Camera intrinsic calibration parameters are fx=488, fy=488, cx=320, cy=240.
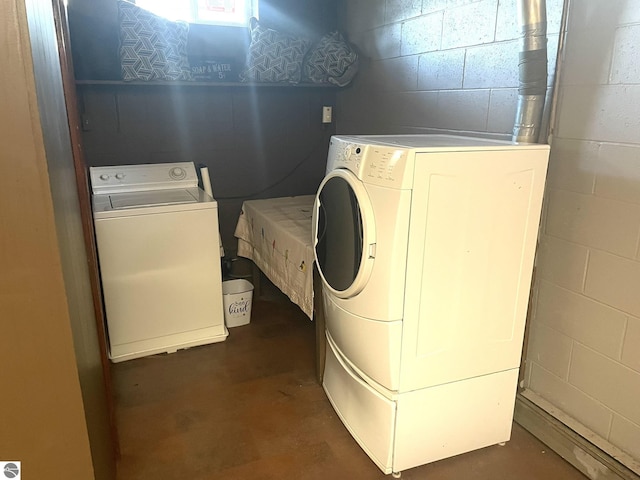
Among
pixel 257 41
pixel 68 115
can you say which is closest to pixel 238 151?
pixel 257 41

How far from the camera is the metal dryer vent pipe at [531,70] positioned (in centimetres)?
169

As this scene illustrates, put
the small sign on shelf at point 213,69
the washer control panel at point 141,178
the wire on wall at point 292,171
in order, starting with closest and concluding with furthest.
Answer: the washer control panel at point 141,178 < the small sign on shelf at point 213,69 < the wire on wall at point 292,171

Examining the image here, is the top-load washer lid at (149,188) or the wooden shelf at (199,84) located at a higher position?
the wooden shelf at (199,84)

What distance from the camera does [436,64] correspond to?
250 cm

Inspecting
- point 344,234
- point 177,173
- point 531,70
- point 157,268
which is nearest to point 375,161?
point 344,234

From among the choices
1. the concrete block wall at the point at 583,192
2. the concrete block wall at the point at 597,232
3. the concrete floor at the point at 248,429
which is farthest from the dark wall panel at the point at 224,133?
the concrete block wall at the point at 597,232

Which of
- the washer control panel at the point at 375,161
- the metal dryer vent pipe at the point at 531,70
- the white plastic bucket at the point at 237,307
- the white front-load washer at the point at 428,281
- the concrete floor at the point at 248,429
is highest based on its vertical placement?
the metal dryer vent pipe at the point at 531,70

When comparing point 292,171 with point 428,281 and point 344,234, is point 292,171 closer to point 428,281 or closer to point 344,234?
point 344,234

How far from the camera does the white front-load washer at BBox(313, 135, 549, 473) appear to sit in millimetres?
1555

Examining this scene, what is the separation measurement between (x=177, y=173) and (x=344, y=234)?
5.11 ft

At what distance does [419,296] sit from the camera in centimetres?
164

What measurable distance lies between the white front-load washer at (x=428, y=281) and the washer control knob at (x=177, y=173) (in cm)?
130

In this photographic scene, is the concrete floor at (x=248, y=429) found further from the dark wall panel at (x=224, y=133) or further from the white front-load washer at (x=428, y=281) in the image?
the dark wall panel at (x=224, y=133)

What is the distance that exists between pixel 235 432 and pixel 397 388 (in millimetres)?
743
